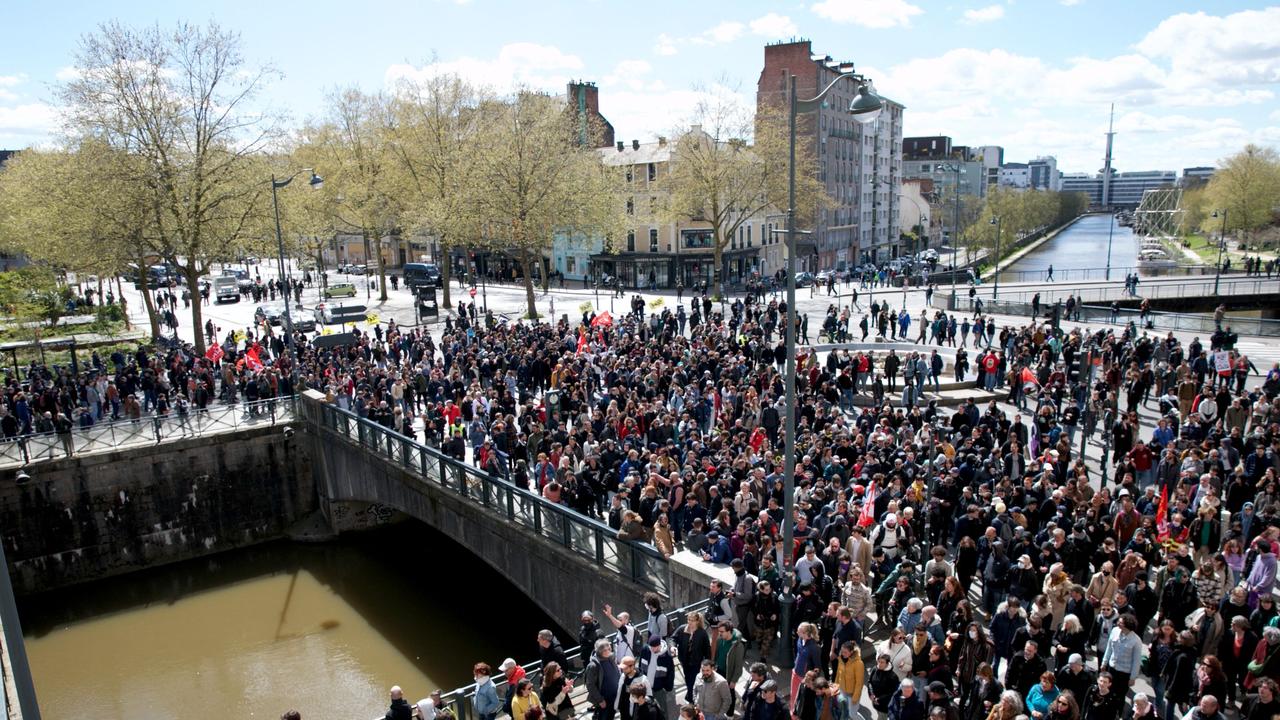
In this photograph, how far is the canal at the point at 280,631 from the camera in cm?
1628

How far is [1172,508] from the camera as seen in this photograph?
11.9m

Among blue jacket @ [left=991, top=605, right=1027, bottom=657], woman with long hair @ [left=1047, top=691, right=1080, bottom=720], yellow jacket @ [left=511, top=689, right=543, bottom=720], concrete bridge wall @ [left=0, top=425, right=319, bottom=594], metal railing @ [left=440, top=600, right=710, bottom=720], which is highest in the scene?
woman with long hair @ [left=1047, top=691, right=1080, bottom=720]

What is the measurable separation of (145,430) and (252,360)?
5.17 m

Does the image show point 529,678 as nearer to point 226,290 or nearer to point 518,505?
point 518,505

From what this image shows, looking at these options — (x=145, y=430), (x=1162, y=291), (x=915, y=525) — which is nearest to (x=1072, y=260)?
(x=1162, y=291)

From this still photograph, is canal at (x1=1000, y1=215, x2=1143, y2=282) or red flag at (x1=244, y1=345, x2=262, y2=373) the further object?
canal at (x1=1000, y1=215, x2=1143, y2=282)

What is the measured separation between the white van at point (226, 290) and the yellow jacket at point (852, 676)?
54017 mm

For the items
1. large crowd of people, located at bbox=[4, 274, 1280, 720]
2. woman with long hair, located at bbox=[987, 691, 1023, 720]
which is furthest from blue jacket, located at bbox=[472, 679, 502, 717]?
woman with long hair, located at bbox=[987, 691, 1023, 720]

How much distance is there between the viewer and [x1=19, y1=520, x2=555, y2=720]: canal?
1628cm

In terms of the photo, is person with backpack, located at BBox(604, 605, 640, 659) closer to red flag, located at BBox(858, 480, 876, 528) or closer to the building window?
red flag, located at BBox(858, 480, 876, 528)

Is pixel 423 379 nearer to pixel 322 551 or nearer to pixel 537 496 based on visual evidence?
pixel 322 551

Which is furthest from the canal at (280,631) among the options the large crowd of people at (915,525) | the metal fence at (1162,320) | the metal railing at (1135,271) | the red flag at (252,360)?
the metal railing at (1135,271)

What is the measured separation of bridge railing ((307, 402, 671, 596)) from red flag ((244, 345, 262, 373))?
214 inches

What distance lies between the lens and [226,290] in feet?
178
